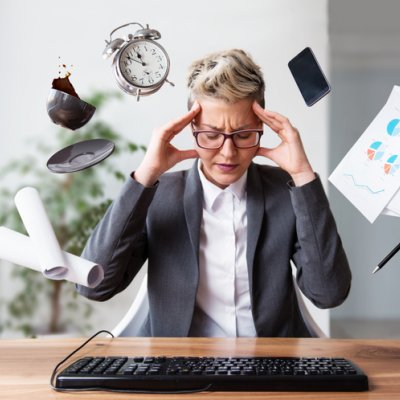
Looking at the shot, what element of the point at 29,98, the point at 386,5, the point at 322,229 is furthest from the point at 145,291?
the point at 386,5

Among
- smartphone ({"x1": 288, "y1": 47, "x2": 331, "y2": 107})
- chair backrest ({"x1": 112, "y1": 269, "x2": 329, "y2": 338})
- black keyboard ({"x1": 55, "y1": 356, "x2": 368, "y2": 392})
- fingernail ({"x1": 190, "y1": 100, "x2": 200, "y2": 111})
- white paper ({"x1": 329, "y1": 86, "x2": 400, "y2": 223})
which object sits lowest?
chair backrest ({"x1": 112, "y1": 269, "x2": 329, "y2": 338})

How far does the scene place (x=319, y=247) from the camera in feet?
5.17

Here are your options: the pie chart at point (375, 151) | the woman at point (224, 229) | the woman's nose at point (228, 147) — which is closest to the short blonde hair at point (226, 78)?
the woman at point (224, 229)

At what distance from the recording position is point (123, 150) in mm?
3363

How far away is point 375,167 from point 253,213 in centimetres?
34

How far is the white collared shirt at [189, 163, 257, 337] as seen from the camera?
1.66 meters

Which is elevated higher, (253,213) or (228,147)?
(228,147)

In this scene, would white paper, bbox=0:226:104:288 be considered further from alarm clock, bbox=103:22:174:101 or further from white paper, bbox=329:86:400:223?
white paper, bbox=329:86:400:223

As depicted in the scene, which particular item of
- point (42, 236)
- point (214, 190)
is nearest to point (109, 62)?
point (214, 190)

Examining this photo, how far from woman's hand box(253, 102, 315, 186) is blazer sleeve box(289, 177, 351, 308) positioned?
0.04m

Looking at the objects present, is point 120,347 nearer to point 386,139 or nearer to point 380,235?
point 386,139

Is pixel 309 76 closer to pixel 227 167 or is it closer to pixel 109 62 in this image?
pixel 227 167

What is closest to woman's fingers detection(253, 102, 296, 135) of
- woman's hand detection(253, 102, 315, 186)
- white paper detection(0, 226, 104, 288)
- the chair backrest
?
woman's hand detection(253, 102, 315, 186)

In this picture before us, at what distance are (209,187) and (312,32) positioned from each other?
6.84 ft
